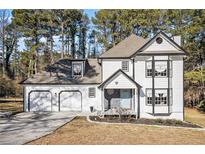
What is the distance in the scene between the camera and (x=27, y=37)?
27.9 meters

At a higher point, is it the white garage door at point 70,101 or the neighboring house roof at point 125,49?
the neighboring house roof at point 125,49

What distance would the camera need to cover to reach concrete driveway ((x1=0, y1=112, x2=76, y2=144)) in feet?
40.0

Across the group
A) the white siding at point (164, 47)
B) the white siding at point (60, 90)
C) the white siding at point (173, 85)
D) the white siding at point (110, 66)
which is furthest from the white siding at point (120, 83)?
the white siding at point (164, 47)

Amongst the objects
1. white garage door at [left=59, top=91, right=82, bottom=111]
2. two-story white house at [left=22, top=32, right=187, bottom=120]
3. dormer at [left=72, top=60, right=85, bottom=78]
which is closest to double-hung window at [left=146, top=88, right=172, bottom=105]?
two-story white house at [left=22, top=32, right=187, bottom=120]

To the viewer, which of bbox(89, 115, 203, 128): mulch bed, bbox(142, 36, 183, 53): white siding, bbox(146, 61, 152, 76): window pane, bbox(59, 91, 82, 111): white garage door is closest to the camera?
bbox(89, 115, 203, 128): mulch bed

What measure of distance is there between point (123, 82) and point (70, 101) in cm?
420

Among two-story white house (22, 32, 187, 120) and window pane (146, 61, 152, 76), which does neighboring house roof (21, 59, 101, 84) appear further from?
window pane (146, 61, 152, 76)

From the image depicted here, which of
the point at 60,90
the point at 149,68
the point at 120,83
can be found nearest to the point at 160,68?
the point at 149,68

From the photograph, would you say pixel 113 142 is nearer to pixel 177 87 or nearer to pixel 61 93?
pixel 177 87

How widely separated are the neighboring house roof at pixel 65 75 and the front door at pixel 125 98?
1.81 meters

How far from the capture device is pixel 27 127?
48.5ft

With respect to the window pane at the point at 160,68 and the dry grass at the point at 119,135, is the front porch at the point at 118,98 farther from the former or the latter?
the dry grass at the point at 119,135

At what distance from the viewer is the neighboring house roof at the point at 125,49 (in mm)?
20453

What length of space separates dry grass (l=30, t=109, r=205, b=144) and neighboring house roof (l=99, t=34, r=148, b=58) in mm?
5928
